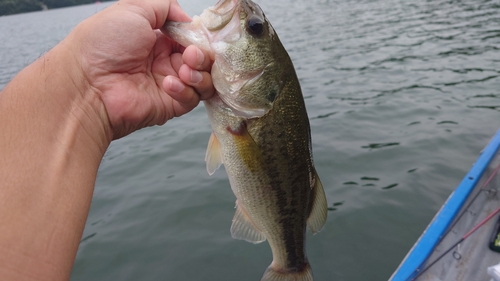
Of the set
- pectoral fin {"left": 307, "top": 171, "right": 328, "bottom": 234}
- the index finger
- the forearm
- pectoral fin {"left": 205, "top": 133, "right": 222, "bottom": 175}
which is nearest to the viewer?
the forearm

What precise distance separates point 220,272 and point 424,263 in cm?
220

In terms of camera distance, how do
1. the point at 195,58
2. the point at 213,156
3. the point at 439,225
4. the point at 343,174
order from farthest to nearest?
the point at 343,174, the point at 439,225, the point at 213,156, the point at 195,58

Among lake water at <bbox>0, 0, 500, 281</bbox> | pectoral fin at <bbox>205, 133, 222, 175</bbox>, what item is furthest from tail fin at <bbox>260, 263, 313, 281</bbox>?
lake water at <bbox>0, 0, 500, 281</bbox>

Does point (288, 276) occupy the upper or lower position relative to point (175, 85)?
lower

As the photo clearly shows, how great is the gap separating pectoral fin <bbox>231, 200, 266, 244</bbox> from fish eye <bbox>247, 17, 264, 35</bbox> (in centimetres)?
115

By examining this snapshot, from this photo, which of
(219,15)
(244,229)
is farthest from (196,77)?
(244,229)

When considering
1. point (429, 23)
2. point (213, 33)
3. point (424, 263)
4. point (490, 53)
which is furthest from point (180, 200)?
point (429, 23)

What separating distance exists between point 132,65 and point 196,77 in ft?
1.90

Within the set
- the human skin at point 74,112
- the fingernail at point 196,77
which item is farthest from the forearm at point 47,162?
the fingernail at point 196,77

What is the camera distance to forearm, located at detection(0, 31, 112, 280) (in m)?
1.50

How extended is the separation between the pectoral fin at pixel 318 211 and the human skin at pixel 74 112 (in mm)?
985

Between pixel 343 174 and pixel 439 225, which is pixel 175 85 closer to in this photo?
pixel 439 225

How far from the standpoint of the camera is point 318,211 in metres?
2.41

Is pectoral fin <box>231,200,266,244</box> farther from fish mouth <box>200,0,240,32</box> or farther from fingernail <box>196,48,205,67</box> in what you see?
fish mouth <box>200,0,240,32</box>
